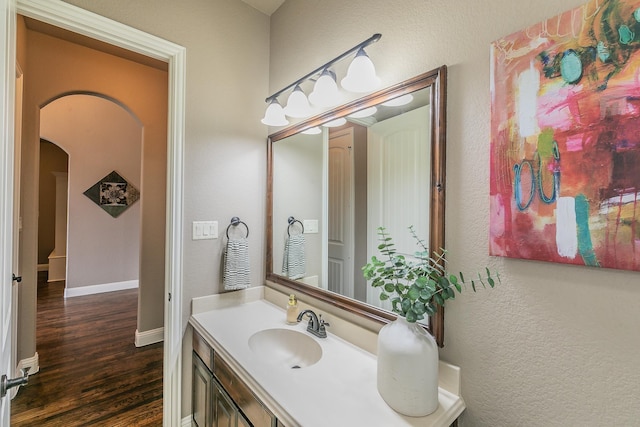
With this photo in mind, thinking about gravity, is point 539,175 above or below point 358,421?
above

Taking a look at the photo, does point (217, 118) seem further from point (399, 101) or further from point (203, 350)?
point (203, 350)

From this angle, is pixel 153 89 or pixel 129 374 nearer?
pixel 129 374

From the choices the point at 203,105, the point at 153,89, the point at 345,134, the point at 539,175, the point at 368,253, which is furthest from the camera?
the point at 153,89

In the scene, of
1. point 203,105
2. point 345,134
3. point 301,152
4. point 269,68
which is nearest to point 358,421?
point 345,134

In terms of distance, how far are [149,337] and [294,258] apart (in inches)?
82.9

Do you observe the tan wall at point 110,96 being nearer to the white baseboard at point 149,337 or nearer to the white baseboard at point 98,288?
the white baseboard at point 149,337

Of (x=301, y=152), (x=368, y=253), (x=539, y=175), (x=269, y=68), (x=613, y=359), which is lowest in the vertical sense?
(x=613, y=359)

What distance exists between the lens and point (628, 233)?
660 mm

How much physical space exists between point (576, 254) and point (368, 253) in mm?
752

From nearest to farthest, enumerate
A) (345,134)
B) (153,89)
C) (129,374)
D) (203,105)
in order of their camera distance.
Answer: (345,134) → (203,105) → (129,374) → (153,89)

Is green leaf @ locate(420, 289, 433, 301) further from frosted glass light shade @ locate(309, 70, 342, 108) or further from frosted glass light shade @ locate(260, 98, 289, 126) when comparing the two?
frosted glass light shade @ locate(260, 98, 289, 126)

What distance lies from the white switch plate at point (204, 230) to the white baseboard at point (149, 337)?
183 cm

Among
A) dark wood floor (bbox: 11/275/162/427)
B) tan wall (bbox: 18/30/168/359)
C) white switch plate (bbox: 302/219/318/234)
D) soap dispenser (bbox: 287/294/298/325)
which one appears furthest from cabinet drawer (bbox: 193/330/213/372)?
tan wall (bbox: 18/30/168/359)

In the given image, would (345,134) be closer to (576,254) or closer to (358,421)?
(576,254)
